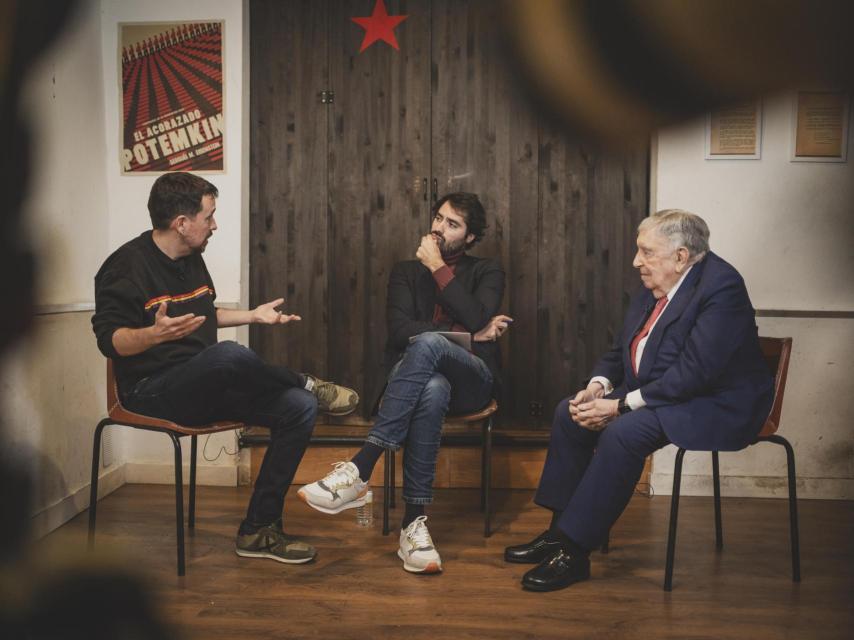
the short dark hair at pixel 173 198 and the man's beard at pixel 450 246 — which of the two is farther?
the man's beard at pixel 450 246

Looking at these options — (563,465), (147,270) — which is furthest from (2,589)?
(563,465)

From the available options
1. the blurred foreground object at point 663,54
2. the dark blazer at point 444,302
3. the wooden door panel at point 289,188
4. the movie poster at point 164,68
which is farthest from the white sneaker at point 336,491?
the blurred foreground object at point 663,54

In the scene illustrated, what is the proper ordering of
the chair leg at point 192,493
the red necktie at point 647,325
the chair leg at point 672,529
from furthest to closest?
1. the chair leg at point 192,493
2. the red necktie at point 647,325
3. the chair leg at point 672,529

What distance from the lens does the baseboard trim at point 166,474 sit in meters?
2.87

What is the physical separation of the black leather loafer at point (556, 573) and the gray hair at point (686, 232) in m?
0.81

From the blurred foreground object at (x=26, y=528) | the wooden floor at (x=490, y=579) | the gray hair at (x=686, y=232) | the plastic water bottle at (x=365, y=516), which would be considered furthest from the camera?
the plastic water bottle at (x=365, y=516)

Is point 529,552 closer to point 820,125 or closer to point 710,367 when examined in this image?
point 710,367

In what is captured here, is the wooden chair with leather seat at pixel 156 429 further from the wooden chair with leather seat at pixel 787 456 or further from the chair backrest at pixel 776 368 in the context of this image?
the chair backrest at pixel 776 368

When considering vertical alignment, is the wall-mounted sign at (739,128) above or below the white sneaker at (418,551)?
above

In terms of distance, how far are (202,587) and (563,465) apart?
3.21ft

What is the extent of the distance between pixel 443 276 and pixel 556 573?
Result: 0.95 m

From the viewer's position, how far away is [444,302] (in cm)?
246

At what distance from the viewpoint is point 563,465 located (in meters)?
2.18

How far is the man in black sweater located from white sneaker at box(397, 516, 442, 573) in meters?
0.25
